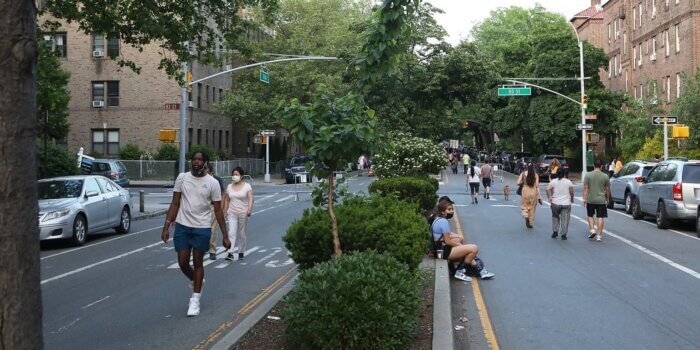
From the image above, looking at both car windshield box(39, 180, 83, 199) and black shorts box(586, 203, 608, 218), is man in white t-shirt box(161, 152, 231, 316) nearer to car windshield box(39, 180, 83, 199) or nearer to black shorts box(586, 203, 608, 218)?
car windshield box(39, 180, 83, 199)

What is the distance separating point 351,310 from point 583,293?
5.23 meters

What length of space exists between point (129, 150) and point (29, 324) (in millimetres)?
46061

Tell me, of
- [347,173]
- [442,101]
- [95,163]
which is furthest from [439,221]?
[95,163]

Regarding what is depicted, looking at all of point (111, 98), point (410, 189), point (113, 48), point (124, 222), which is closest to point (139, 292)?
point (410, 189)

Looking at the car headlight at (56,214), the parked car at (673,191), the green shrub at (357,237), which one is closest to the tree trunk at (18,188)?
the green shrub at (357,237)

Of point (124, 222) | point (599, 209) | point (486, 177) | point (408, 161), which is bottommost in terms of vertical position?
point (124, 222)

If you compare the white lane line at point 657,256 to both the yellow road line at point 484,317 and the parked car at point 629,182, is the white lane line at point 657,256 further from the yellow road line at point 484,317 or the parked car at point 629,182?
the parked car at point 629,182

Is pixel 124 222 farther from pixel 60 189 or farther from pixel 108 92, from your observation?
pixel 108 92

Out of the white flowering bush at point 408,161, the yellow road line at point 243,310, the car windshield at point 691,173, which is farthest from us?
the white flowering bush at point 408,161

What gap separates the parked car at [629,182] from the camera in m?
22.4

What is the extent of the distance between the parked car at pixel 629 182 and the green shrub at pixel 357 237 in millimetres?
15137

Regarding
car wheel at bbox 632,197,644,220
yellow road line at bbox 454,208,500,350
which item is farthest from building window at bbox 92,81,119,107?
yellow road line at bbox 454,208,500,350

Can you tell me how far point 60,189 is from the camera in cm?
1614

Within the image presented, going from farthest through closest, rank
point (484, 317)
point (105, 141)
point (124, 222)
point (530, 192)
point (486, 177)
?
point (105, 141) → point (486, 177) → point (124, 222) → point (530, 192) → point (484, 317)
